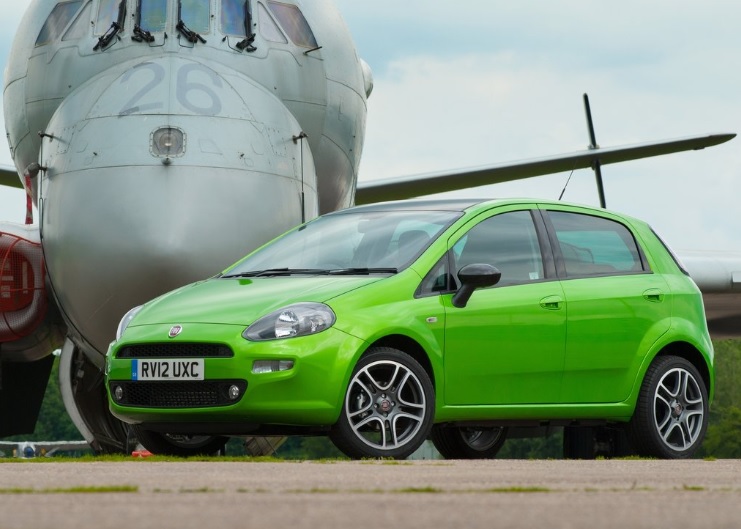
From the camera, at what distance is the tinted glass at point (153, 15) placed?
12.6m

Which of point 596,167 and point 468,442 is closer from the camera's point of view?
point 468,442

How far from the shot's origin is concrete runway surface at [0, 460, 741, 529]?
13.0 feet

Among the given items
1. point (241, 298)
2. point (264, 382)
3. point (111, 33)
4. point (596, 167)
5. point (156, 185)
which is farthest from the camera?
point (596, 167)

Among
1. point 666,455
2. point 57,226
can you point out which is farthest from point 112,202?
point 666,455

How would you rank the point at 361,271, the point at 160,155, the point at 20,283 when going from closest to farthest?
the point at 361,271 → the point at 160,155 → the point at 20,283

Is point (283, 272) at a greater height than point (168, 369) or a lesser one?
greater

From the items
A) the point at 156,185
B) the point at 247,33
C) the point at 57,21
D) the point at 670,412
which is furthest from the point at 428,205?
the point at 57,21

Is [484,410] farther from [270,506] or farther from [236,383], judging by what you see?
[270,506]

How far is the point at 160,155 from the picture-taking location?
11.6 meters

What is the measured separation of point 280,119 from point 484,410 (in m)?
4.57

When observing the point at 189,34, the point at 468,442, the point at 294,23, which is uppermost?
the point at 294,23

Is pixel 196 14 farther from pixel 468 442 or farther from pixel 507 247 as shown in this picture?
pixel 507 247

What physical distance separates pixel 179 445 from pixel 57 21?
5.10 metres

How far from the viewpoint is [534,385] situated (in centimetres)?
886
